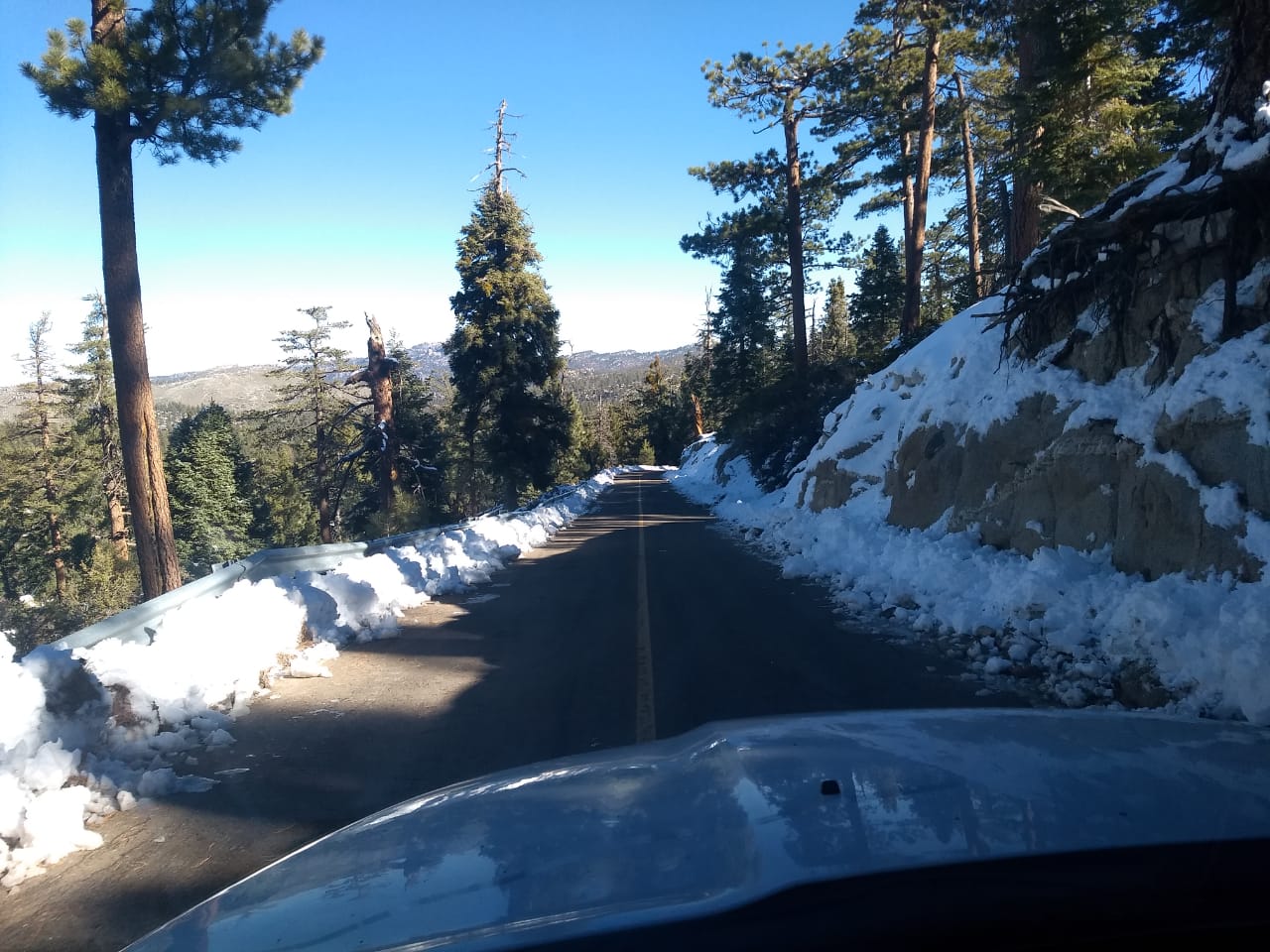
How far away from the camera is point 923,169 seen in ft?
78.6

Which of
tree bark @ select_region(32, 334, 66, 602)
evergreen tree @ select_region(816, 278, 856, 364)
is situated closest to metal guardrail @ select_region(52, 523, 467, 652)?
tree bark @ select_region(32, 334, 66, 602)

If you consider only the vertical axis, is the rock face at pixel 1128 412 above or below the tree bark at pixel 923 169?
below

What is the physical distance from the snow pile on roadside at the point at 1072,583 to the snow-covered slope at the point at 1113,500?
0.02 metres

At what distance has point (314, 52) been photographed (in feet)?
41.5

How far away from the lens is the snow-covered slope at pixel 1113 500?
6.59m

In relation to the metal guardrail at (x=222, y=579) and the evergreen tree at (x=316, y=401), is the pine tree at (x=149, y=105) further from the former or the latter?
the evergreen tree at (x=316, y=401)

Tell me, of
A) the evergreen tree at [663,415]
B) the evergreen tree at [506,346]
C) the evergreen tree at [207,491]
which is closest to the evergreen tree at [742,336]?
the evergreen tree at [506,346]

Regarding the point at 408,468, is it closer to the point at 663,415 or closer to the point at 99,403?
the point at 99,403

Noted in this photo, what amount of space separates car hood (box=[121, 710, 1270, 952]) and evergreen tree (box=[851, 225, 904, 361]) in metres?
37.9

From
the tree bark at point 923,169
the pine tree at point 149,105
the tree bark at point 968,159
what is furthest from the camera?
the tree bark at point 968,159

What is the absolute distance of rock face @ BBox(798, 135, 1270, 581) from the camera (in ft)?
24.1

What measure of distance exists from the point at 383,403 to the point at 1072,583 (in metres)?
24.5

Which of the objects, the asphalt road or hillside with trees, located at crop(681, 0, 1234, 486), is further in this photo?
hillside with trees, located at crop(681, 0, 1234, 486)

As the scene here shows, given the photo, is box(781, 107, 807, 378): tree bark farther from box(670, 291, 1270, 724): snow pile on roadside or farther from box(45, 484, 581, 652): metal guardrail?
box(45, 484, 581, 652): metal guardrail
